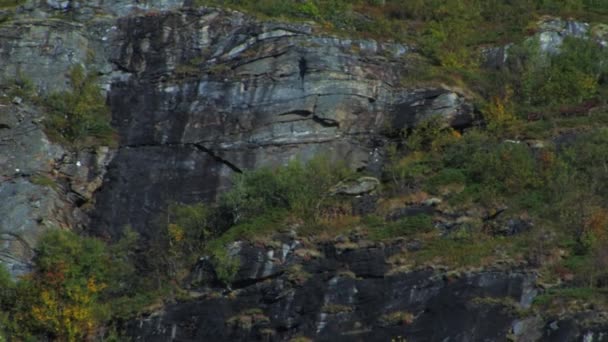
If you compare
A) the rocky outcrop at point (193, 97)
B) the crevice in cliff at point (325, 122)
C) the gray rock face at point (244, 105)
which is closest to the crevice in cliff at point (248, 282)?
the rocky outcrop at point (193, 97)

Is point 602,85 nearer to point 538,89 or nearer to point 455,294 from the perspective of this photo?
point 538,89

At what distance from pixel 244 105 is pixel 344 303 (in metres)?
8.35

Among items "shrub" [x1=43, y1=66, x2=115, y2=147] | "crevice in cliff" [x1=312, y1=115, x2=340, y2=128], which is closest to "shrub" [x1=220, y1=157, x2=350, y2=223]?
"crevice in cliff" [x1=312, y1=115, x2=340, y2=128]

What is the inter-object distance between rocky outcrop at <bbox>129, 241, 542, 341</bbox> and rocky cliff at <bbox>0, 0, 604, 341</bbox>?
41 millimetres

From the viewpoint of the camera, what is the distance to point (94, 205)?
32094 mm

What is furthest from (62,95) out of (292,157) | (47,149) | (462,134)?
(462,134)

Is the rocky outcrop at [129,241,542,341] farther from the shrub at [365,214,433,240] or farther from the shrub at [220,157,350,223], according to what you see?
the shrub at [220,157,350,223]

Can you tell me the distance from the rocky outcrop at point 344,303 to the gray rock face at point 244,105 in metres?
4.37

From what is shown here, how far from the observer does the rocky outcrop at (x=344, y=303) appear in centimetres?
2575

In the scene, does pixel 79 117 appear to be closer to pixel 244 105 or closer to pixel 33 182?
pixel 33 182

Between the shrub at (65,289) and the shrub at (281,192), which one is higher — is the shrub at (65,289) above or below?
below

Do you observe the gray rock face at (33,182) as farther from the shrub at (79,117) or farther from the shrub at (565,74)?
the shrub at (565,74)

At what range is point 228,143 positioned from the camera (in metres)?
33.2

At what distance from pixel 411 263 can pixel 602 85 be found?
9920 millimetres
